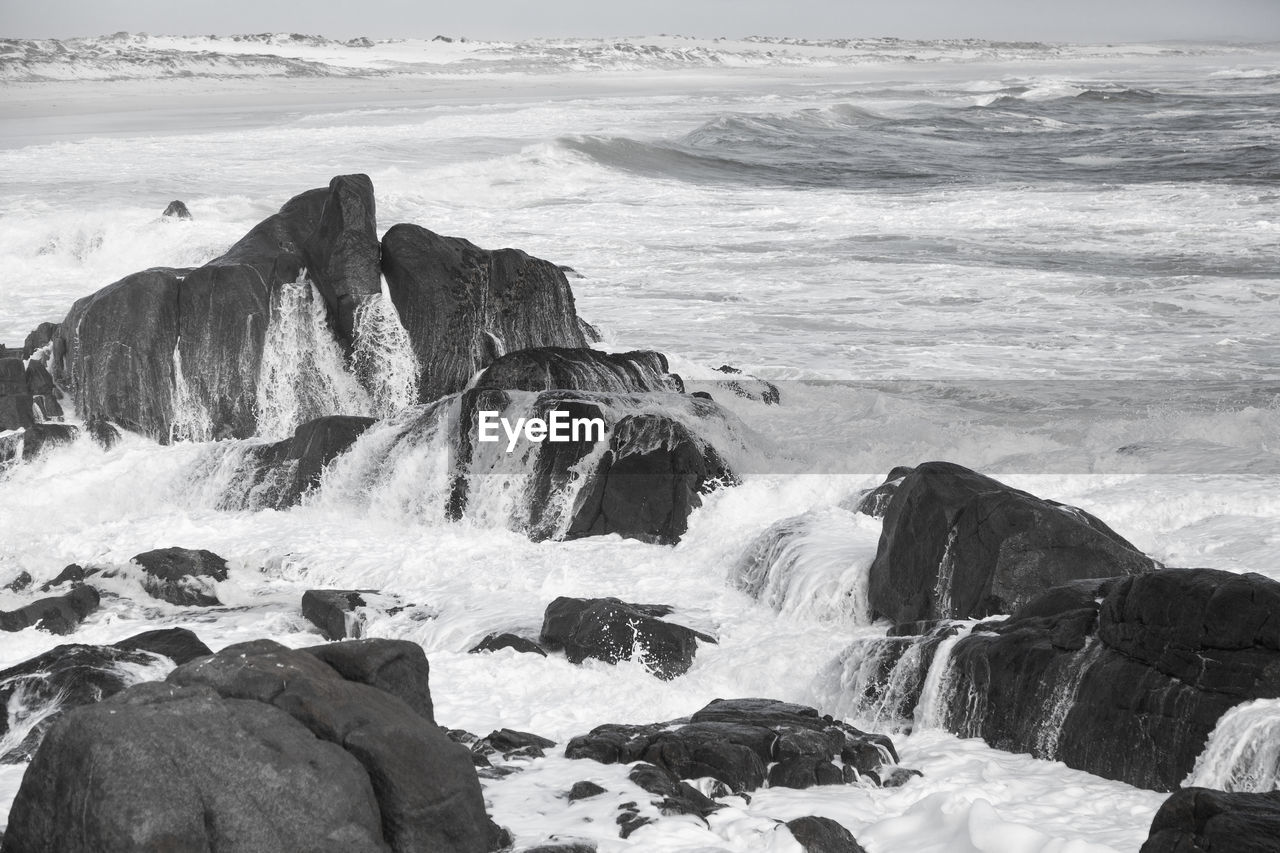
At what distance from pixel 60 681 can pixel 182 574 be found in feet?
11.8

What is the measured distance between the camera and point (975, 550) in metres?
10.1

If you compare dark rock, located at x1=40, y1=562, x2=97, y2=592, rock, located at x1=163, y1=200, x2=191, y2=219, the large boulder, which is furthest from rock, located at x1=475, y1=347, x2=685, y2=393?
rock, located at x1=163, y1=200, x2=191, y2=219

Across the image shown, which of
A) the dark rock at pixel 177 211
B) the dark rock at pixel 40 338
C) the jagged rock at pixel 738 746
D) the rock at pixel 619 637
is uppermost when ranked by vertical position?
the dark rock at pixel 177 211

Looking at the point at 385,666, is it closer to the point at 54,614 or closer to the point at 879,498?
the point at 54,614

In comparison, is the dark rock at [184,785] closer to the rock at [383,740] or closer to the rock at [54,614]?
the rock at [383,740]

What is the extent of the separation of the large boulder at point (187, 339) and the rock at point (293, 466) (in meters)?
1.34

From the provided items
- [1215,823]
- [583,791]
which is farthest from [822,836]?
[1215,823]

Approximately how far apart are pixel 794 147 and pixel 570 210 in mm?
19687

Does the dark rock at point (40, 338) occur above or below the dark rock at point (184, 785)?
below

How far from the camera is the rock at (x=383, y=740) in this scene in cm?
606

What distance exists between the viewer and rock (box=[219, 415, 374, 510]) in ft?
49.2

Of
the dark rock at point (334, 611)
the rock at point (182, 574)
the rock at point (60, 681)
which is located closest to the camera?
the rock at point (60, 681)

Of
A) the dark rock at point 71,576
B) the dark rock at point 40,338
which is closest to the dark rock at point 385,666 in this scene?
the dark rock at point 71,576

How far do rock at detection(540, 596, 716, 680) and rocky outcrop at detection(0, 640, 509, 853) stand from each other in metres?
3.81
